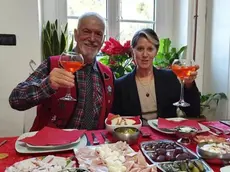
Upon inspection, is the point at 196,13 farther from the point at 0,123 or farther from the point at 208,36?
the point at 0,123

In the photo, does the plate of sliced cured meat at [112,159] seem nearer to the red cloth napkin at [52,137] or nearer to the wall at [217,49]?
the red cloth napkin at [52,137]

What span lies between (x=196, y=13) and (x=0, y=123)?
204cm

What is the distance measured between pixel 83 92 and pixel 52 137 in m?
0.47

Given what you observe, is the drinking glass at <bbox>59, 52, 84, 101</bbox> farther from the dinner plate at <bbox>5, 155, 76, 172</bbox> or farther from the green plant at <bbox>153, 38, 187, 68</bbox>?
the green plant at <bbox>153, 38, 187, 68</bbox>

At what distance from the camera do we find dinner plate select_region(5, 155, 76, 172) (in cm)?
85

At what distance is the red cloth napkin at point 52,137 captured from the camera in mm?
1044

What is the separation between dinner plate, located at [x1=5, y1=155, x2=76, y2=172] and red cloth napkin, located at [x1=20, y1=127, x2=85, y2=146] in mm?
116

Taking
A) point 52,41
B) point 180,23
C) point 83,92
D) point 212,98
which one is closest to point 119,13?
point 180,23

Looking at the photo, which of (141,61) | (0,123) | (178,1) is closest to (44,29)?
(0,123)

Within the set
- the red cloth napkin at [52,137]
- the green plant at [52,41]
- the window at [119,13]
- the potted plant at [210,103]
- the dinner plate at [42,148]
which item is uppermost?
the window at [119,13]

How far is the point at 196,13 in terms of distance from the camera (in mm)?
2623

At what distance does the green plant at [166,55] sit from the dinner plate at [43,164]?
1844mm

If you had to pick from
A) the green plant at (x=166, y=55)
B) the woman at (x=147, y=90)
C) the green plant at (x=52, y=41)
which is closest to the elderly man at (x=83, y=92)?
the woman at (x=147, y=90)

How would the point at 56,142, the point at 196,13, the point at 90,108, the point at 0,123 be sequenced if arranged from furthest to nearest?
the point at 196,13 < the point at 0,123 < the point at 90,108 < the point at 56,142
